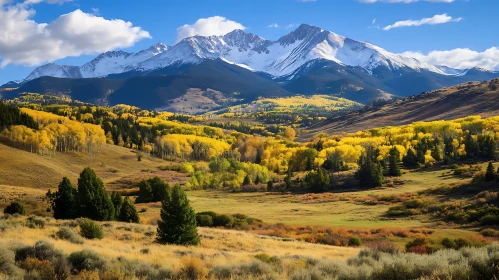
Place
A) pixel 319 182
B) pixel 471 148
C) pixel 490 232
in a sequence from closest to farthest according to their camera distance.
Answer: pixel 490 232, pixel 319 182, pixel 471 148

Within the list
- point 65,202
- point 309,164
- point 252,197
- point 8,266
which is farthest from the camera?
point 309,164

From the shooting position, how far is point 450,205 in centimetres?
5775

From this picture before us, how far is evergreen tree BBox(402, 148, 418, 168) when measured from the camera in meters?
116

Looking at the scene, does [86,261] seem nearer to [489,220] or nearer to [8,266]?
[8,266]

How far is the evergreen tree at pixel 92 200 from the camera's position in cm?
4184

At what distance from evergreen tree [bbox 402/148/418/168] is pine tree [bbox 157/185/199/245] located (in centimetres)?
10241

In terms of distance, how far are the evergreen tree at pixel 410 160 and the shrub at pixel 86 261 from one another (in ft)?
379

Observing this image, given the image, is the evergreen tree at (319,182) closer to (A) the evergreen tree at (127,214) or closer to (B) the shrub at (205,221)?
(B) the shrub at (205,221)

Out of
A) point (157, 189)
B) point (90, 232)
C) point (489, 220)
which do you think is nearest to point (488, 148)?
point (489, 220)

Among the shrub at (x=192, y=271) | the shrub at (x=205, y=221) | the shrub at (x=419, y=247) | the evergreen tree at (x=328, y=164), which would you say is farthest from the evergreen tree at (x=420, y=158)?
the shrub at (x=192, y=271)

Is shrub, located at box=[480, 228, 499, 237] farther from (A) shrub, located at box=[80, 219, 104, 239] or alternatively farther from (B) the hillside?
(B) the hillside

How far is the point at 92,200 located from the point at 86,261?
100 feet

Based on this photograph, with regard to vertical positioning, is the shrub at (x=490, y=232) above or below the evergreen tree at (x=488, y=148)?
below

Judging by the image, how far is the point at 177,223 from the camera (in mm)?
28250
